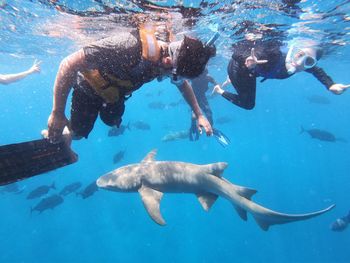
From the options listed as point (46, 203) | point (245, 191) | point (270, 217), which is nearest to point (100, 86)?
point (245, 191)

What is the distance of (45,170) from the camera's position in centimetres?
458

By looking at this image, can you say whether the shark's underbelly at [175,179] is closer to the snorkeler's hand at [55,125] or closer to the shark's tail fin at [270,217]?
the shark's tail fin at [270,217]

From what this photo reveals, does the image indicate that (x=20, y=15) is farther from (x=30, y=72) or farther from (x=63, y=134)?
(x=63, y=134)

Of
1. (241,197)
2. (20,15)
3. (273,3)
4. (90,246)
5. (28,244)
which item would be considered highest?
(273,3)

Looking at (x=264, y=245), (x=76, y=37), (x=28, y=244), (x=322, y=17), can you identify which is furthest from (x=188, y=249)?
(x=322, y=17)

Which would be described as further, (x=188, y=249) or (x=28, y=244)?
(x=28, y=244)

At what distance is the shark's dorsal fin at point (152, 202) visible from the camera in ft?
21.8

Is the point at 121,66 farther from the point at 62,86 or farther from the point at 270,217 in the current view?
the point at 270,217

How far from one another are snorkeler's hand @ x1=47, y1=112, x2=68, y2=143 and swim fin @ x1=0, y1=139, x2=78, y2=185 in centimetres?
17

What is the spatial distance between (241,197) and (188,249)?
2060cm

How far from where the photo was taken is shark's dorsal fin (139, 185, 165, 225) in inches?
262

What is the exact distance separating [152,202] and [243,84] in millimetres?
4481

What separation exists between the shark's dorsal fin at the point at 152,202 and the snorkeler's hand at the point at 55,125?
2973mm

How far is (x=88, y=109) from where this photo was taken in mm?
4844
